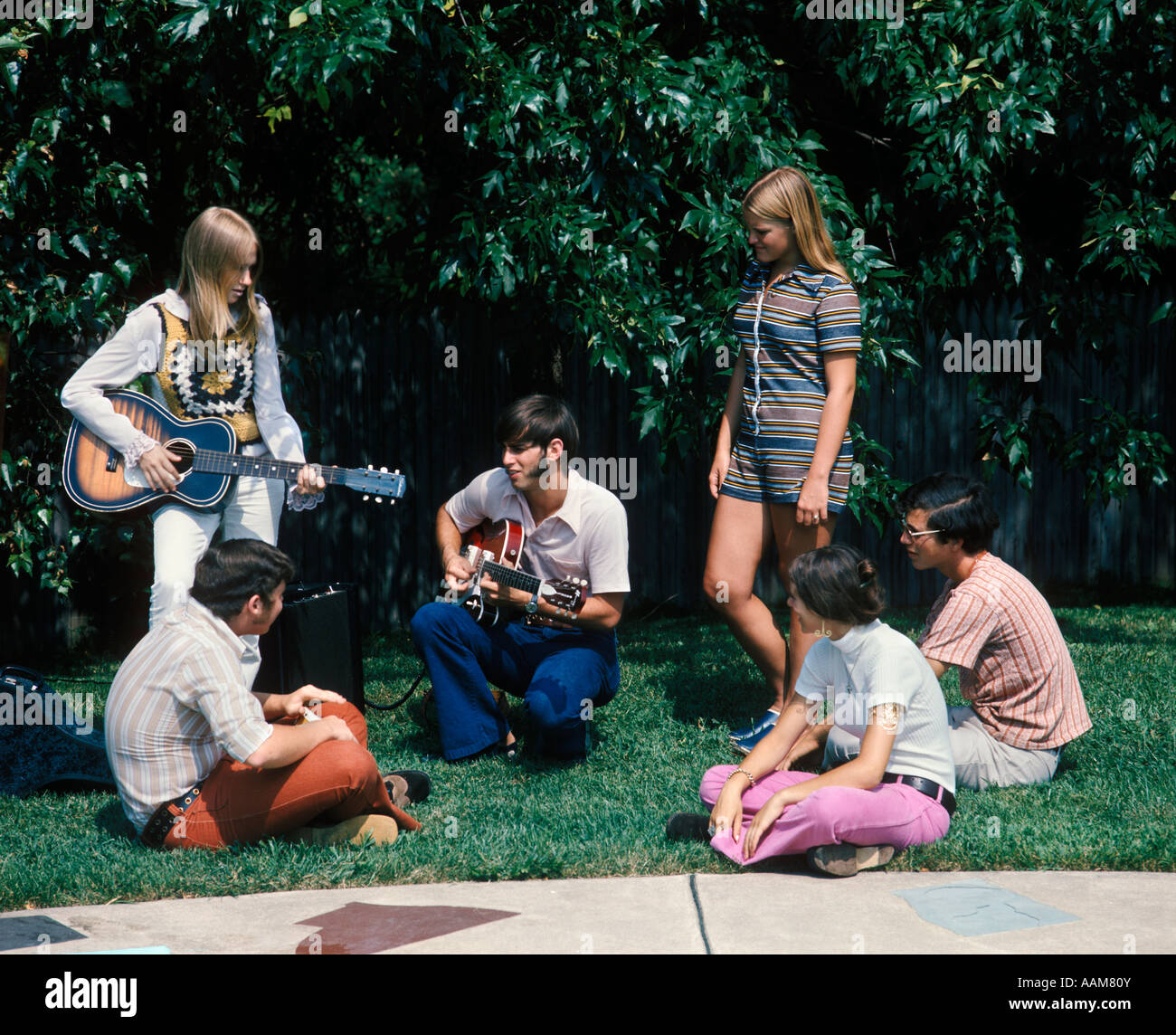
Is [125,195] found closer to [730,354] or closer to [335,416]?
[335,416]

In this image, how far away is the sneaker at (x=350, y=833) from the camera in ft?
13.6

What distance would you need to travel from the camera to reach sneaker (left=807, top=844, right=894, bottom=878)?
383 centimetres

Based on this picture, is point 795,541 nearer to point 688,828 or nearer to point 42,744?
point 688,828

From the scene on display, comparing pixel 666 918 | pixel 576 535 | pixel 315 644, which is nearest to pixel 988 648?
pixel 576 535

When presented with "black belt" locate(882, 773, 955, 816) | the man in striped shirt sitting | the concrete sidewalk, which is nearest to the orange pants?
the man in striped shirt sitting

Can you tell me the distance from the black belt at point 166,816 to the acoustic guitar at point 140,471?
3.85 feet

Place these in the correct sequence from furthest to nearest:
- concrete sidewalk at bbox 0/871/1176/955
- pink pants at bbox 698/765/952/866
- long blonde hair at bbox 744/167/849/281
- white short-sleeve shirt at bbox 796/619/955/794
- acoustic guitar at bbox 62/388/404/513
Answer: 1. long blonde hair at bbox 744/167/849/281
2. acoustic guitar at bbox 62/388/404/513
3. white short-sleeve shirt at bbox 796/619/955/794
4. pink pants at bbox 698/765/952/866
5. concrete sidewalk at bbox 0/871/1176/955

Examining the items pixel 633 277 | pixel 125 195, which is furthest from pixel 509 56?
pixel 125 195

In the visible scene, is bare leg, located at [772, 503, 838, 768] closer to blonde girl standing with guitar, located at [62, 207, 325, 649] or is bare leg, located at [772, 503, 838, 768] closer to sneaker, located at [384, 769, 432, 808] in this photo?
sneaker, located at [384, 769, 432, 808]

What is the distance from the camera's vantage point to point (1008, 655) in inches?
180

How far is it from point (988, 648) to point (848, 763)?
83 cm

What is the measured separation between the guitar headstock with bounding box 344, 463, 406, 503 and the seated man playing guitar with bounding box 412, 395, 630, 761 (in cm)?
31

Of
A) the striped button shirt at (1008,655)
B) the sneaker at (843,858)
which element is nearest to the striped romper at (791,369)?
the striped button shirt at (1008,655)

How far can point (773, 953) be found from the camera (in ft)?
10.6
